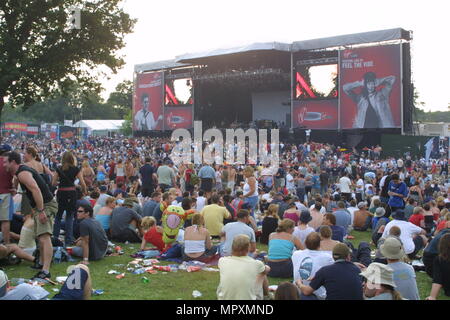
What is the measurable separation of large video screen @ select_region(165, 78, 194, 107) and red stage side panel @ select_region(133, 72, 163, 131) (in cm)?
85

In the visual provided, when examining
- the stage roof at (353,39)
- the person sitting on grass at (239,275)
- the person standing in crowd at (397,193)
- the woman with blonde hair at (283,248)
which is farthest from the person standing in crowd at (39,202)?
the stage roof at (353,39)

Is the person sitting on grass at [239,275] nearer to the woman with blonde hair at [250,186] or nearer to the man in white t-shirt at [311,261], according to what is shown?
the man in white t-shirt at [311,261]

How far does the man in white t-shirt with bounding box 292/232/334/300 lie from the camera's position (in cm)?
507

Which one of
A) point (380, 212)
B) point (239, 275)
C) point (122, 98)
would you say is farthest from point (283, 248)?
point (122, 98)

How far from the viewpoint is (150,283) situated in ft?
19.9

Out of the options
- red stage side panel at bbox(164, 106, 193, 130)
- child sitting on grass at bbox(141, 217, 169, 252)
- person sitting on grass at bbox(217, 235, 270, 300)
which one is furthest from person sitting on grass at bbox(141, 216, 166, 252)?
red stage side panel at bbox(164, 106, 193, 130)

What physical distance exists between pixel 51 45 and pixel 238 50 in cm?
2056

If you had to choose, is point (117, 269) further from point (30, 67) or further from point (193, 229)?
point (30, 67)

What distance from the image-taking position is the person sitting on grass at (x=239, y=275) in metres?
4.21

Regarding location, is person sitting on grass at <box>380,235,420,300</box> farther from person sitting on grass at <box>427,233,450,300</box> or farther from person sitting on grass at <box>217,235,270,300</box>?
person sitting on grass at <box>217,235,270,300</box>

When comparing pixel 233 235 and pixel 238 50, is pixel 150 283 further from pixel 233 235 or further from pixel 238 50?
pixel 238 50
